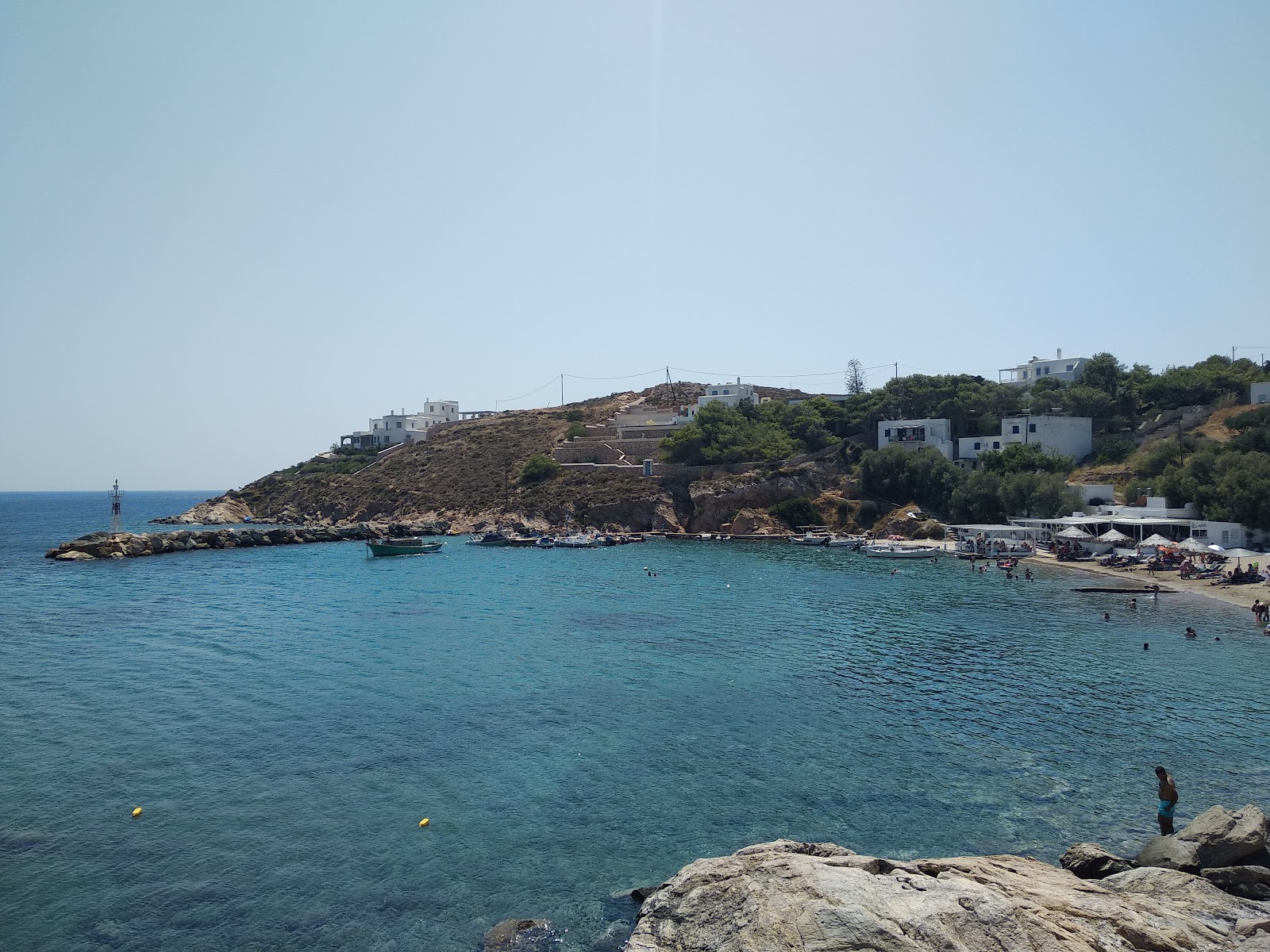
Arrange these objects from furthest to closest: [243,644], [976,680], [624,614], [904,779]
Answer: [624,614]
[243,644]
[976,680]
[904,779]

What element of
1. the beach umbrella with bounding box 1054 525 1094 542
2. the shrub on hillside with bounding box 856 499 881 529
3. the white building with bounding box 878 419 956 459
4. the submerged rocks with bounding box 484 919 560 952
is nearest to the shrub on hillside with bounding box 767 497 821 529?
the shrub on hillside with bounding box 856 499 881 529

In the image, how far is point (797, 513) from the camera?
80188mm

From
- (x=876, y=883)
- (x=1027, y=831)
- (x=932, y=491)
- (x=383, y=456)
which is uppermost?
(x=383, y=456)

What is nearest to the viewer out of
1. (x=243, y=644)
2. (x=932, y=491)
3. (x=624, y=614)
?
(x=243, y=644)

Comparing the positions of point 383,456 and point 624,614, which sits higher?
point 383,456

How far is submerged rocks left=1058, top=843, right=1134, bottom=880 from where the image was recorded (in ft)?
44.1

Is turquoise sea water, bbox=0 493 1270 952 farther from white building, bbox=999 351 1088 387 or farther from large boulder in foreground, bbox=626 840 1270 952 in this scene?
white building, bbox=999 351 1088 387

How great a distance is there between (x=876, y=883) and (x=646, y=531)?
7552cm

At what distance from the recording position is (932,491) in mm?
75000

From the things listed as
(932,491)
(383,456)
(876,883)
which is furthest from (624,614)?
(383,456)

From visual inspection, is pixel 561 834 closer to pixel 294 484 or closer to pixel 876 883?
pixel 876 883

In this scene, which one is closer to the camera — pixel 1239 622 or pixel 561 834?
pixel 561 834

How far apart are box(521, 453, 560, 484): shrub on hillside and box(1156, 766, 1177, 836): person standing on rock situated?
271 ft

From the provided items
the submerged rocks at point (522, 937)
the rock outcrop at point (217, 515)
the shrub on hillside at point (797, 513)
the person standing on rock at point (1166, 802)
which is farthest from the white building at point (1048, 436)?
the rock outcrop at point (217, 515)
